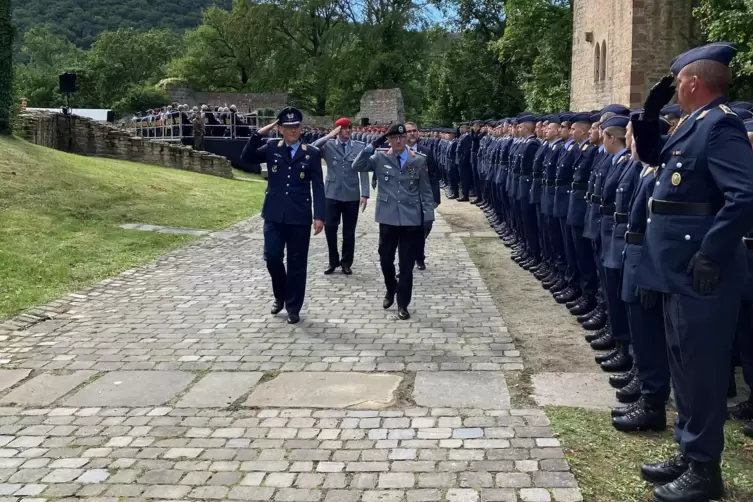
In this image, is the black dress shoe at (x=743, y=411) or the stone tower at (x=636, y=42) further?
the stone tower at (x=636, y=42)

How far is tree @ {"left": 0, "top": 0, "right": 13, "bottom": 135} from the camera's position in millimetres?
17389

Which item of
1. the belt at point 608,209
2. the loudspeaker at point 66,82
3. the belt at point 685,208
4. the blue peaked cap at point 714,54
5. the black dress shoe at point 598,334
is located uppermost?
the loudspeaker at point 66,82

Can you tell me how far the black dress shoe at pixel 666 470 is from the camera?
368 cm

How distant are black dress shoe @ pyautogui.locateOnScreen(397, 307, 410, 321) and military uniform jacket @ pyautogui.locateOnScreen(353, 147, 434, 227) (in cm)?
81

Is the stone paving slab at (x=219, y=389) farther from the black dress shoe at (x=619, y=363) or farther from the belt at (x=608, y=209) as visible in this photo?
the belt at (x=608, y=209)

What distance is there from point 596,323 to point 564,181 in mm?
1821

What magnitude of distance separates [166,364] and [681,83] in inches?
164

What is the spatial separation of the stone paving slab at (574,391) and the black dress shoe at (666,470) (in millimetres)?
1018

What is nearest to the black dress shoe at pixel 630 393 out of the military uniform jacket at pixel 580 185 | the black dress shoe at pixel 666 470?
the black dress shoe at pixel 666 470

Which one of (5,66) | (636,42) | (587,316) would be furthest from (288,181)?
(636,42)

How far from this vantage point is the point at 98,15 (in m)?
112

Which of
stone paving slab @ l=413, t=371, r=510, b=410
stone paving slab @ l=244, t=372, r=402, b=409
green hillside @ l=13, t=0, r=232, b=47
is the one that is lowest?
stone paving slab @ l=244, t=372, r=402, b=409

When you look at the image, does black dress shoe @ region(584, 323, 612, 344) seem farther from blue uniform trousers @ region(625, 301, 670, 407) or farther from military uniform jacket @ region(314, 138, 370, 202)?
military uniform jacket @ region(314, 138, 370, 202)

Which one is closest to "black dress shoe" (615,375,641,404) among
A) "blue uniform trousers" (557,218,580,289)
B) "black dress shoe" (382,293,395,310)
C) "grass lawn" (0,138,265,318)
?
"blue uniform trousers" (557,218,580,289)
